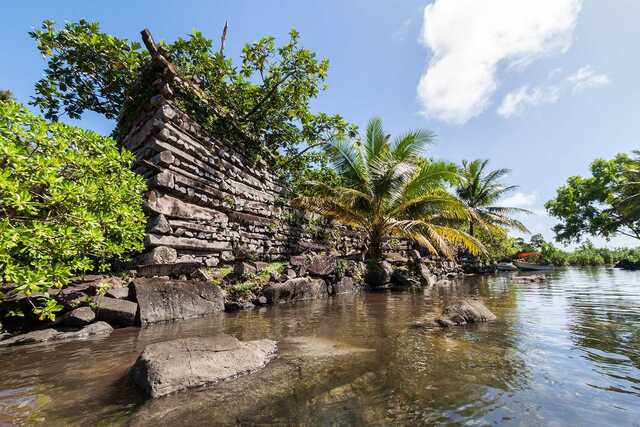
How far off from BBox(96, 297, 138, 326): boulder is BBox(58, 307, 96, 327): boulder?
0.14 meters

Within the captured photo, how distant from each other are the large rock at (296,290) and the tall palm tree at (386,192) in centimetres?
302

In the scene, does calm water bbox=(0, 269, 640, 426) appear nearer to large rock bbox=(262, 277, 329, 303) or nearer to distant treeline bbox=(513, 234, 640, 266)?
large rock bbox=(262, 277, 329, 303)

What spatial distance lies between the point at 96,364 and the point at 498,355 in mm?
3498

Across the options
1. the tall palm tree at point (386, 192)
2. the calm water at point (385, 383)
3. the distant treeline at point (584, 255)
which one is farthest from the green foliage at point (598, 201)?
the calm water at point (385, 383)

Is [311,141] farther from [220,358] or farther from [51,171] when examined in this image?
[220,358]

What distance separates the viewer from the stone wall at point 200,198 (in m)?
5.59

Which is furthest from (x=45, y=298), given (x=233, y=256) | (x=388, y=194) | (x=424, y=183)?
(x=424, y=183)

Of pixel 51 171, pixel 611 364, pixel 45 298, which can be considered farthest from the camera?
pixel 45 298

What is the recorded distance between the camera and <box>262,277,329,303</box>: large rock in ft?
20.5

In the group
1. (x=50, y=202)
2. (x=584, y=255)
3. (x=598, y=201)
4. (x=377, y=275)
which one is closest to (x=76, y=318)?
(x=50, y=202)

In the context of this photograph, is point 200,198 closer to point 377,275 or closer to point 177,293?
point 177,293

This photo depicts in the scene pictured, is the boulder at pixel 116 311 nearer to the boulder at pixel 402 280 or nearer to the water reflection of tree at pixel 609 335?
the water reflection of tree at pixel 609 335

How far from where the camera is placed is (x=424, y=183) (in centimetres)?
1006

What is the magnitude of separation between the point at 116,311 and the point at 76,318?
1.38 feet
